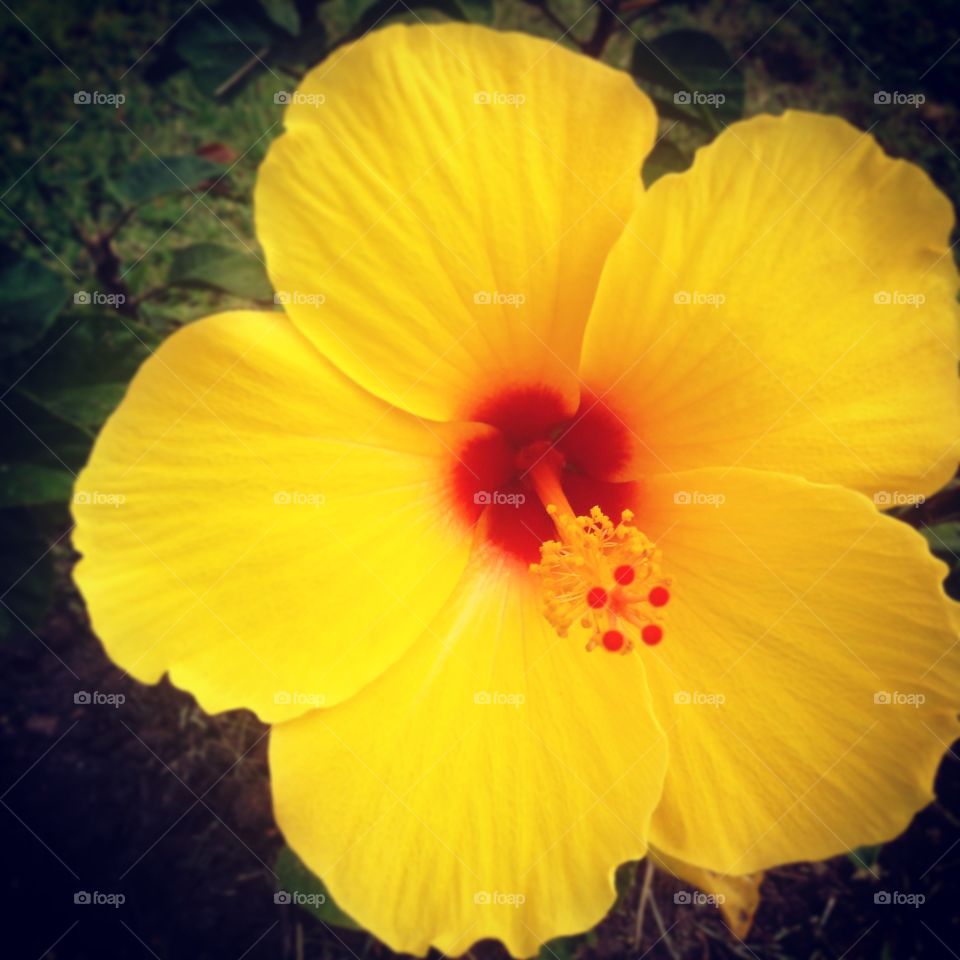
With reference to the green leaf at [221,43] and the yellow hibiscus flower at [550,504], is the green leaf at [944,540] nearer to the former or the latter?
the yellow hibiscus flower at [550,504]

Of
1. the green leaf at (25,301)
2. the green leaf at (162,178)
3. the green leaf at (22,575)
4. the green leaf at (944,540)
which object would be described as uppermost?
the green leaf at (162,178)

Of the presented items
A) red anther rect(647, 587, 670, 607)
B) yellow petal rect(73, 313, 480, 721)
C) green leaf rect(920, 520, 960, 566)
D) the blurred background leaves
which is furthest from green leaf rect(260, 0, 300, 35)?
green leaf rect(920, 520, 960, 566)

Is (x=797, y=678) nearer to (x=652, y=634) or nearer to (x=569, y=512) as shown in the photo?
(x=652, y=634)

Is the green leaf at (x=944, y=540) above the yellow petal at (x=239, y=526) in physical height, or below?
below

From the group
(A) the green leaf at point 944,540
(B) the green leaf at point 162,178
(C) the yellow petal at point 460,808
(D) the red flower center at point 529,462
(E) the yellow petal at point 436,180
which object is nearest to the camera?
(E) the yellow petal at point 436,180

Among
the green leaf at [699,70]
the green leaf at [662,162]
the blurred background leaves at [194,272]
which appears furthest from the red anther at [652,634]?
the green leaf at [699,70]

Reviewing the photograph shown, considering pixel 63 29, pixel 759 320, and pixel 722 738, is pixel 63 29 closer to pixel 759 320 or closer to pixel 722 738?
pixel 759 320
